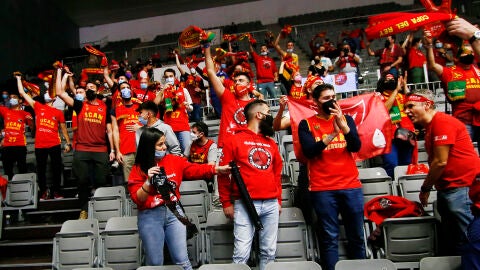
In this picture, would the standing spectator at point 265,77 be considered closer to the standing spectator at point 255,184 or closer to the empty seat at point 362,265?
the standing spectator at point 255,184

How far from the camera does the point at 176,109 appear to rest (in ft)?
20.1

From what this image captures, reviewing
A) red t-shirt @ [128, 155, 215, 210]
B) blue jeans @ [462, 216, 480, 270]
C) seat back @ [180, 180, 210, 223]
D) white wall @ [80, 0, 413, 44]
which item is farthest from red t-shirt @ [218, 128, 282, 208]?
white wall @ [80, 0, 413, 44]

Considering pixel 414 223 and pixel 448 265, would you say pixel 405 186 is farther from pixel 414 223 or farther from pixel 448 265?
pixel 448 265

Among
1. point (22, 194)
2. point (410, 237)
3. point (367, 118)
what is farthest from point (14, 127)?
point (410, 237)

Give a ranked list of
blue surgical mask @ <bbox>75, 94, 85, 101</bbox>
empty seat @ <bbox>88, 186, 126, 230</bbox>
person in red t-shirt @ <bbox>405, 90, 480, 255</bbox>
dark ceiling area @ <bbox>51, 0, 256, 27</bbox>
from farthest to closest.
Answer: dark ceiling area @ <bbox>51, 0, 256, 27</bbox> < blue surgical mask @ <bbox>75, 94, 85, 101</bbox> < empty seat @ <bbox>88, 186, 126, 230</bbox> < person in red t-shirt @ <bbox>405, 90, 480, 255</bbox>

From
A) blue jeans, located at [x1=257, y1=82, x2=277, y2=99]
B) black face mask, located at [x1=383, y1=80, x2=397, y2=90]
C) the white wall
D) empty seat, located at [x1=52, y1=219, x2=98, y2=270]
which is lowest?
empty seat, located at [x1=52, y1=219, x2=98, y2=270]

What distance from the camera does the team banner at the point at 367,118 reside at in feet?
14.3

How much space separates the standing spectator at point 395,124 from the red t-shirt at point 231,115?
5.41ft

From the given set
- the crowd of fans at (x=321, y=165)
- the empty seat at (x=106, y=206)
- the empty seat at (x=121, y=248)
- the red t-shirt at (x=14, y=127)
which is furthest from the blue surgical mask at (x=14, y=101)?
the empty seat at (x=121, y=248)

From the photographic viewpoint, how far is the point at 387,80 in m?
5.14

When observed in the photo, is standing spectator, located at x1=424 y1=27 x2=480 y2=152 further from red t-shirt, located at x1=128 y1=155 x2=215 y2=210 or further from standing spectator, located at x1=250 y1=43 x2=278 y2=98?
standing spectator, located at x1=250 y1=43 x2=278 y2=98

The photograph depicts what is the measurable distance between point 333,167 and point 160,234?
56.2 inches

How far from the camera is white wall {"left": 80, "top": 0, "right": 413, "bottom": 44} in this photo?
61.1 ft

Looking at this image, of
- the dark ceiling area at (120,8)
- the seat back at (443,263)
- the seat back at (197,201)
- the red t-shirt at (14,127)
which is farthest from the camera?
the dark ceiling area at (120,8)
